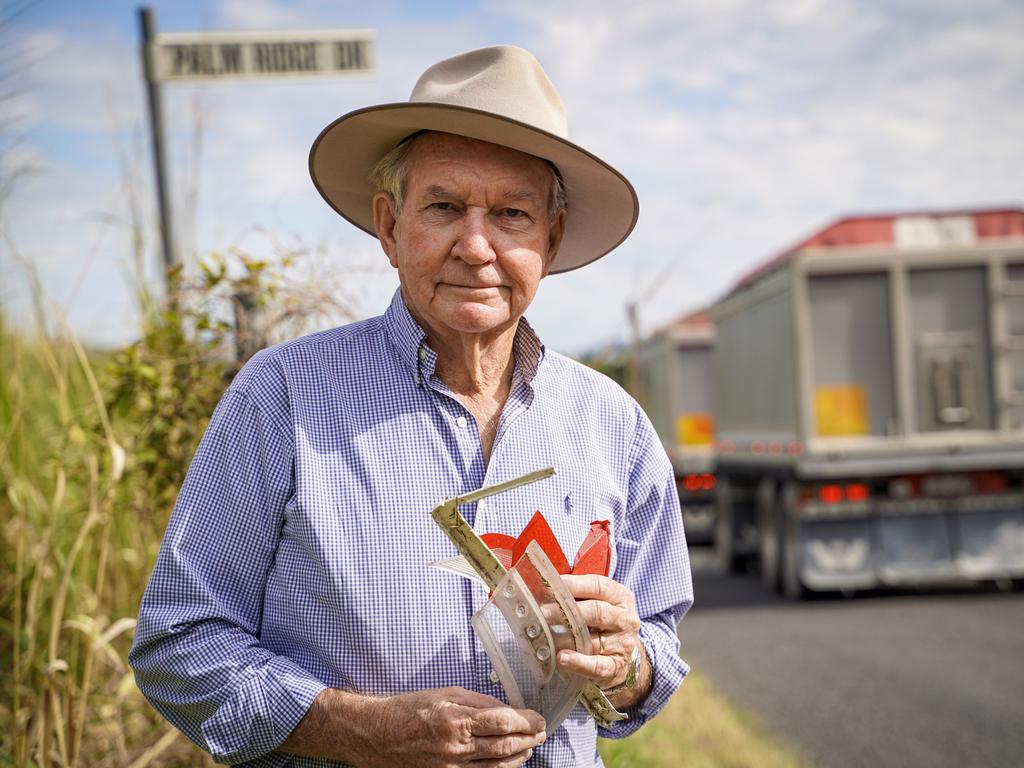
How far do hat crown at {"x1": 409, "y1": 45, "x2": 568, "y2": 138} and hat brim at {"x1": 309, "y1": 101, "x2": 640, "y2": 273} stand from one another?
0.09 feet

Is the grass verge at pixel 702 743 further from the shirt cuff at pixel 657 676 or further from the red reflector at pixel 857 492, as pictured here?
the red reflector at pixel 857 492

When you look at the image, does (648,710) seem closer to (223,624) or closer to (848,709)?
(223,624)

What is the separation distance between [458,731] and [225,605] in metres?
0.44

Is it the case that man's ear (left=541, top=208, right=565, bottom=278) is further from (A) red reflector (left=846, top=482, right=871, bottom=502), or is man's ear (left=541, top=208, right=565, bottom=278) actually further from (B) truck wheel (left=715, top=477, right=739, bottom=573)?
(B) truck wheel (left=715, top=477, right=739, bottom=573)

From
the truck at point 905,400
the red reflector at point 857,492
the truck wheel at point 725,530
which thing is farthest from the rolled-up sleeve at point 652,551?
the truck wheel at point 725,530

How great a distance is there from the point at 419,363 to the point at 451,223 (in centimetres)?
26

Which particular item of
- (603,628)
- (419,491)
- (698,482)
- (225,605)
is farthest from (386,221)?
(698,482)

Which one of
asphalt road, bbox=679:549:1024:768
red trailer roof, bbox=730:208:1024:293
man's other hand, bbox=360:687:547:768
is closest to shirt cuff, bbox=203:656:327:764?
man's other hand, bbox=360:687:547:768

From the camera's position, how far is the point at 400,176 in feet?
6.97

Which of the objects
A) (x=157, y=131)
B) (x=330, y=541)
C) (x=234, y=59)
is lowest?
(x=330, y=541)

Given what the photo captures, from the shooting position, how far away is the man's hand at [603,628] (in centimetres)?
166

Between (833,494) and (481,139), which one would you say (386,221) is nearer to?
(481,139)

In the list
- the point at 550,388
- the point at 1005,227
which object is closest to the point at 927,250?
the point at 1005,227

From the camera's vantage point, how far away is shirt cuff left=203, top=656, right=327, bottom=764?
1752 mm
